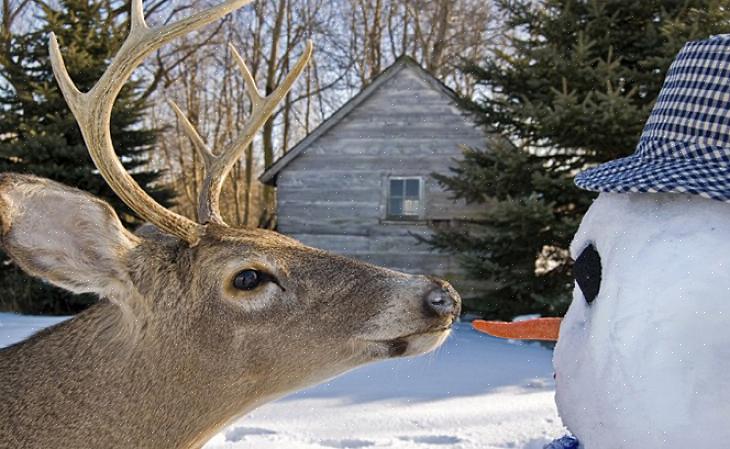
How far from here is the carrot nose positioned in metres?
2.62

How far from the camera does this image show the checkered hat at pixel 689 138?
1854 mm

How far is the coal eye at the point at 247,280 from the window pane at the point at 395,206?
1039 cm

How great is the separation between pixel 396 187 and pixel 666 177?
1072 centimetres

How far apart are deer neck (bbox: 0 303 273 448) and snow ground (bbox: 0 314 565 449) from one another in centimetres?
108

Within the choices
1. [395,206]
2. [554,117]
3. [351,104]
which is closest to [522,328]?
[554,117]

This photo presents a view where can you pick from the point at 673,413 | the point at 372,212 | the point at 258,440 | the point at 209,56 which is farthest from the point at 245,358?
the point at 209,56

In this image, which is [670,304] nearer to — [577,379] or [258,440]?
[577,379]

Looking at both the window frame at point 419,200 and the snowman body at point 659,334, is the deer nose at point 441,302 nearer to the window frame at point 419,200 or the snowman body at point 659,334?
the snowman body at point 659,334

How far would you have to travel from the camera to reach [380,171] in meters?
12.5

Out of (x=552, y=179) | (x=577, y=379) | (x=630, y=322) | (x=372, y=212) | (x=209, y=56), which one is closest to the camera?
(x=630, y=322)

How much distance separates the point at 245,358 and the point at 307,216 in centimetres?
1071

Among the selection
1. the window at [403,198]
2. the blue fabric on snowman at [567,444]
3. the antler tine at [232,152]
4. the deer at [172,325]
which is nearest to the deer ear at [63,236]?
the deer at [172,325]

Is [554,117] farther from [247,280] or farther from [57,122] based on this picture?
[57,122]

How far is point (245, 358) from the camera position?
2.16 metres
